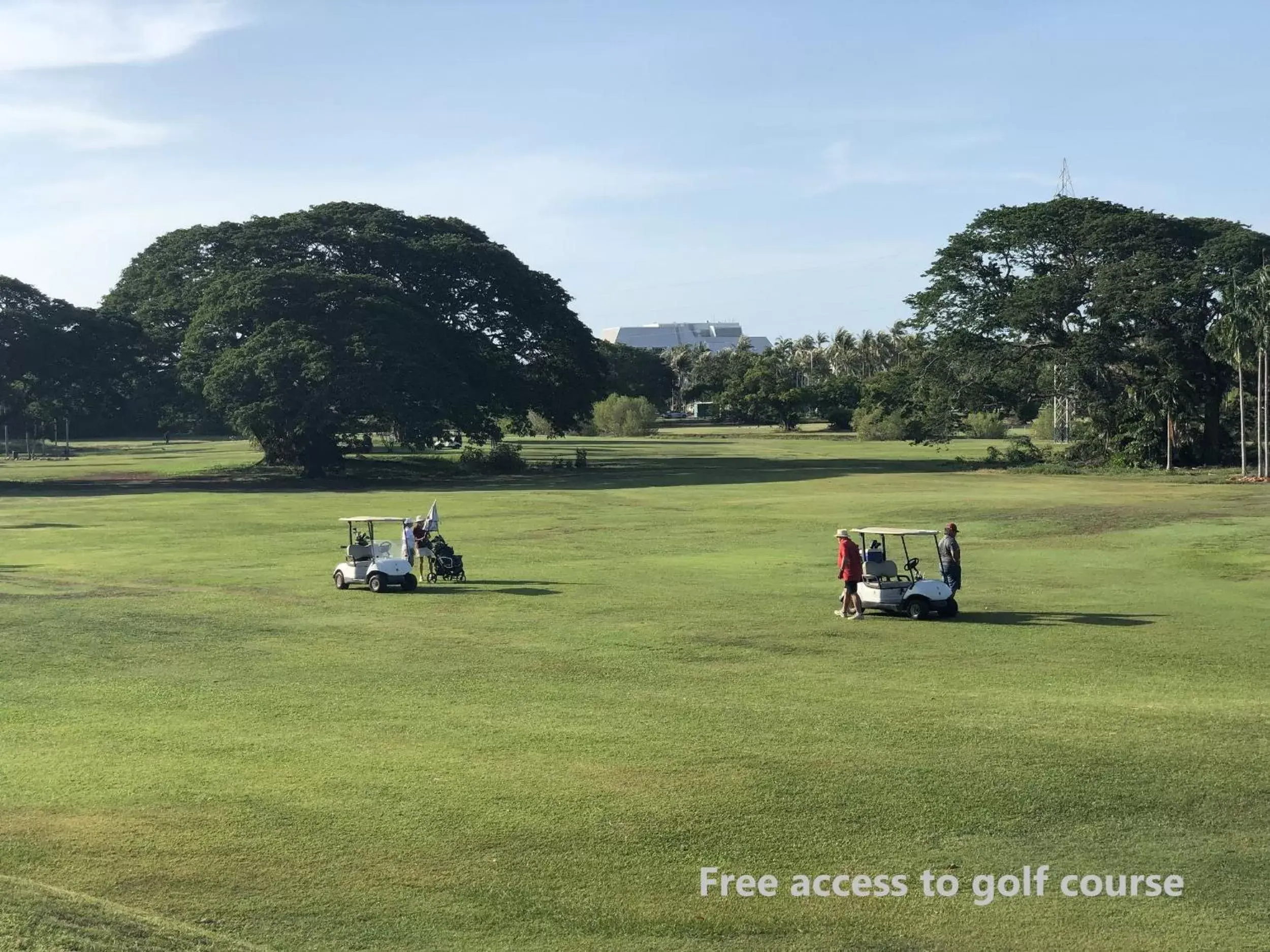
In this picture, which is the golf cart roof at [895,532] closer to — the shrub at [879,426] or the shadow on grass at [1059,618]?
the shadow on grass at [1059,618]

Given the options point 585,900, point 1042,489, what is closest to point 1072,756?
point 585,900

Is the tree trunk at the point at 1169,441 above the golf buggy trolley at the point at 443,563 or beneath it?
above

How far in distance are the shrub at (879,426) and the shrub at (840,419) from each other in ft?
45.3

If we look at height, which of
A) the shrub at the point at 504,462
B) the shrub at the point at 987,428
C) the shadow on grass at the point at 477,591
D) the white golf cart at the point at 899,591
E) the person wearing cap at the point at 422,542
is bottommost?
the shadow on grass at the point at 477,591

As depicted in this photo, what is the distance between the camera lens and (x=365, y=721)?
50.0ft

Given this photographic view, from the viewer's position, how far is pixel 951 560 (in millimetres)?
24422


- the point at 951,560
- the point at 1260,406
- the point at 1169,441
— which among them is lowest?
the point at 951,560

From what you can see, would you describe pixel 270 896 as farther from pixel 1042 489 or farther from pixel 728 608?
pixel 1042 489

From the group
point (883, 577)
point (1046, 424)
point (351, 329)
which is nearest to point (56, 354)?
point (351, 329)

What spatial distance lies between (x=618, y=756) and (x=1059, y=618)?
12.0 metres

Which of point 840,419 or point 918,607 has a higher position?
point 840,419

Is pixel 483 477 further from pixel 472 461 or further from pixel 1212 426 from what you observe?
pixel 1212 426

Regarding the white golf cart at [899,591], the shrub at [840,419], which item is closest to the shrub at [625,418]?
the shrub at [840,419]

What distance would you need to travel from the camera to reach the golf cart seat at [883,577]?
23.3 m
